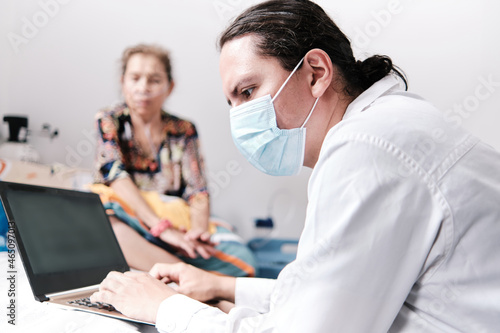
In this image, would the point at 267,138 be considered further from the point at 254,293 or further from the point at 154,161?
the point at 154,161

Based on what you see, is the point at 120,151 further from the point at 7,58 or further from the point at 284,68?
the point at 284,68

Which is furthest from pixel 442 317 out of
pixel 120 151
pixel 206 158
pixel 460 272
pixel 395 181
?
pixel 206 158

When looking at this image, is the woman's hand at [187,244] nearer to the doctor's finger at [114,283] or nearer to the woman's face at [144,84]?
the doctor's finger at [114,283]

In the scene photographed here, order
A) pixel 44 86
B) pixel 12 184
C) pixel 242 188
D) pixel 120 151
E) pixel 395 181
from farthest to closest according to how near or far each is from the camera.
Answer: pixel 242 188
pixel 44 86
pixel 120 151
pixel 12 184
pixel 395 181

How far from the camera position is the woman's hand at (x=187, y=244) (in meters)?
1.53

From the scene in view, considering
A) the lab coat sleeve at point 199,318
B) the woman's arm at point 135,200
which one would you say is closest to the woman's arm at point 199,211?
the woman's arm at point 135,200

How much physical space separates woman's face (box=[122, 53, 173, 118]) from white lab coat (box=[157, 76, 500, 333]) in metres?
1.92

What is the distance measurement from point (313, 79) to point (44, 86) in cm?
215

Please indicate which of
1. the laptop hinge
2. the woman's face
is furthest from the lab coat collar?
the woman's face

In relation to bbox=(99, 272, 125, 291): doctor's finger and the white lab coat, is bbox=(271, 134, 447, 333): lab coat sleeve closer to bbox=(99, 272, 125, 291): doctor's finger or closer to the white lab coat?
the white lab coat

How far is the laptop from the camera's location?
73 cm

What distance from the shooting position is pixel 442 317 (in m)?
0.54

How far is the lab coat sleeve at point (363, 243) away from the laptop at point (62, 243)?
12.4 inches

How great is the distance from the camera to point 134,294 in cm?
68
